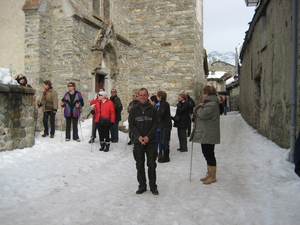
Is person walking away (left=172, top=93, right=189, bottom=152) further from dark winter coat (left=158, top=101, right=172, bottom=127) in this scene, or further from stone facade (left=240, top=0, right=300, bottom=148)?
stone facade (left=240, top=0, right=300, bottom=148)

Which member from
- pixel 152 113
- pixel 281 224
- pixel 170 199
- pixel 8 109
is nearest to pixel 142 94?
pixel 152 113

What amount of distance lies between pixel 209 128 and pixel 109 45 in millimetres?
8807

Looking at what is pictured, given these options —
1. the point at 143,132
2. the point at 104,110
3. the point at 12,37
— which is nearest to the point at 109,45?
the point at 12,37

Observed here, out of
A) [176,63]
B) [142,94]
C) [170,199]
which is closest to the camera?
[170,199]

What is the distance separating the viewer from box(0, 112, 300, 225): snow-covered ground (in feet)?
11.3

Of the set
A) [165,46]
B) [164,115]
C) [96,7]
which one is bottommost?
[164,115]

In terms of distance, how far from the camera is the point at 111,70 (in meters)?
12.9

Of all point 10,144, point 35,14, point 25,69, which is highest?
point 35,14

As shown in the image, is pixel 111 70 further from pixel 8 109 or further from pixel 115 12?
pixel 8 109

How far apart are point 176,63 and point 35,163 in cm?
980

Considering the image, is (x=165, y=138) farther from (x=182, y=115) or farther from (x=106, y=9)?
(x=106, y=9)

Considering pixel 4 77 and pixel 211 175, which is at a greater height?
pixel 4 77

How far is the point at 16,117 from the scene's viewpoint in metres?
6.43

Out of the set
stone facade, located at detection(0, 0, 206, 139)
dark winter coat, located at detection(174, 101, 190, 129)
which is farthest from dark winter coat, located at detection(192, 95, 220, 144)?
stone facade, located at detection(0, 0, 206, 139)
